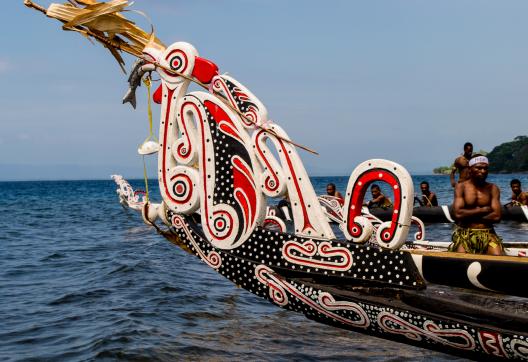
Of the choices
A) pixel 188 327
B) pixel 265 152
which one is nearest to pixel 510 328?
pixel 265 152

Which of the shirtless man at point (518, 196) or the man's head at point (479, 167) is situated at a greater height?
the man's head at point (479, 167)

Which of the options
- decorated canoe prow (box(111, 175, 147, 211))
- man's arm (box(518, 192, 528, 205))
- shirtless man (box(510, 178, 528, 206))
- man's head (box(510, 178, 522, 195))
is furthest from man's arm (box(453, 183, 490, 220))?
decorated canoe prow (box(111, 175, 147, 211))

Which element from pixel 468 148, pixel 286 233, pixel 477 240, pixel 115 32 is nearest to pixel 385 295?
pixel 286 233

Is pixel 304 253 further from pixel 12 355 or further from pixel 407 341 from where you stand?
pixel 12 355

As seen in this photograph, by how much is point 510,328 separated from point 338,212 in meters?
10.2

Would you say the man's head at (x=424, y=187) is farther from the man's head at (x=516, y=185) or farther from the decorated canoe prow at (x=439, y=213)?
the man's head at (x=516, y=185)

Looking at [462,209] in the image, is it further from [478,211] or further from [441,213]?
[441,213]

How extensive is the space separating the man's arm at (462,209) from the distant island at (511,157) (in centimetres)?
10926

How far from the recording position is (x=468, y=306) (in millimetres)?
4805

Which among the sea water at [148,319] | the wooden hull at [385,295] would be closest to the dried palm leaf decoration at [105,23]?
the wooden hull at [385,295]

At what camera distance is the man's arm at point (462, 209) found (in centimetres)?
615

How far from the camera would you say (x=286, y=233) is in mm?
5793

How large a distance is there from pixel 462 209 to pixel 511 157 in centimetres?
11574

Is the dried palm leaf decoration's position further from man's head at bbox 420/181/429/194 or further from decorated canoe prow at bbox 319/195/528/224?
man's head at bbox 420/181/429/194
